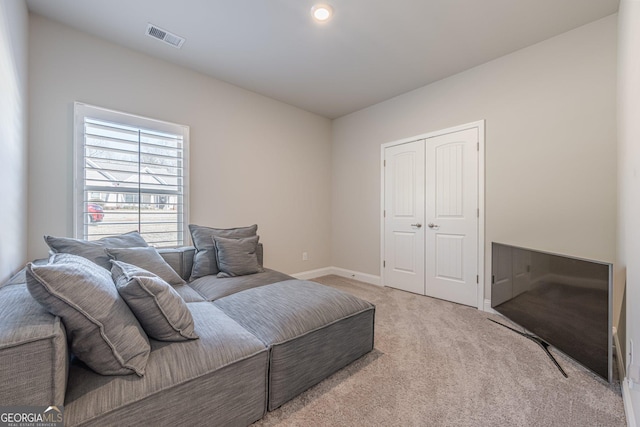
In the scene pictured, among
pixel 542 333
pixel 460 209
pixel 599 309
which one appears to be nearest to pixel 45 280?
pixel 599 309

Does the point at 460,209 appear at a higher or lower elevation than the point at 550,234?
higher

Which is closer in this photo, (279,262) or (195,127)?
(195,127)

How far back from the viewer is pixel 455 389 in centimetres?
164

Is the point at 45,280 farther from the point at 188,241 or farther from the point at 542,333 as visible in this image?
the point at 542,333

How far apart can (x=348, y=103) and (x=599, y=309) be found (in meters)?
3.53

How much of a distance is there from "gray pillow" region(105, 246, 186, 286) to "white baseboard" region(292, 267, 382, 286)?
7.03ft

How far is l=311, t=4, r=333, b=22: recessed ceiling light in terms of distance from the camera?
214cm

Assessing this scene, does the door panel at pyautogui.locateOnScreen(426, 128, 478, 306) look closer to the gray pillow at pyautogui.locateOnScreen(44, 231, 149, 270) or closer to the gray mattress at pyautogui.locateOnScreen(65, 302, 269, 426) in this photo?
the gray mattress at pyautogui.locateOnScreen(65, 302, 269, 426)

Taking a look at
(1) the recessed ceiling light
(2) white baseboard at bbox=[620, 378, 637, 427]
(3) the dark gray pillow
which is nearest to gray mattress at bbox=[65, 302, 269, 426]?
(3) the dark gray pillow

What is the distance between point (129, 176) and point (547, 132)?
4.13 metres

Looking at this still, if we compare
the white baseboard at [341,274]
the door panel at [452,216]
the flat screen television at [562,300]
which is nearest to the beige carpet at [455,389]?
the flat screen television at [562,300]

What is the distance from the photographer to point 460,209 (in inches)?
125

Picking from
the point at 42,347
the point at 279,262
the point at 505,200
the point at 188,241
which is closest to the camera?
the point at 42,347

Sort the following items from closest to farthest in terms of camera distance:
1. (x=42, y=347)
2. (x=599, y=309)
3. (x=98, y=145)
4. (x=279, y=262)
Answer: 1. (x=42, y=347)
2. (x=599, y=309)
3. (x=98, y=145)
4. (x=279, y=262)
